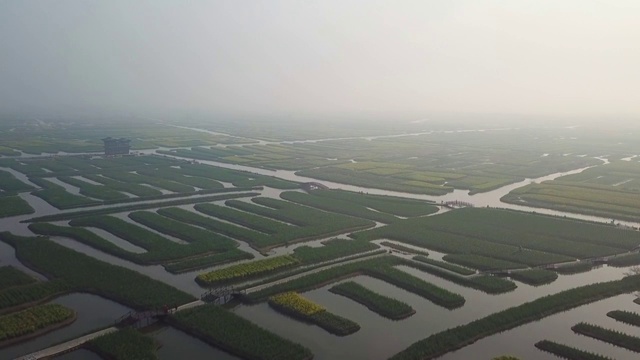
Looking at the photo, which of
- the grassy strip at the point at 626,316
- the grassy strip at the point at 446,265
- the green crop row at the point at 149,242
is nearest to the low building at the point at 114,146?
the green crop row at the point at 149,242

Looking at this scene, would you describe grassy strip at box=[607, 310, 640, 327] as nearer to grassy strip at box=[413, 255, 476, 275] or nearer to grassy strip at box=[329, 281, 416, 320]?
grassy strip at box=[413, 255, 476, 275]

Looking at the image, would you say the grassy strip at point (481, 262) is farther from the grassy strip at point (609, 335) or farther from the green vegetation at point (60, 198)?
the green vegetation at point (60, 198)

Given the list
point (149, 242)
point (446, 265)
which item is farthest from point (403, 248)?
point (149, 242)

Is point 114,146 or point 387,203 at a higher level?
→ point 114,146

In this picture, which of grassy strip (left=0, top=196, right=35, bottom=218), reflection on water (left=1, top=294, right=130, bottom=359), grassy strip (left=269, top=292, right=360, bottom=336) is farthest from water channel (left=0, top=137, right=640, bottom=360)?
grassy strip (left=0, top=196, right=35, bottom=218)

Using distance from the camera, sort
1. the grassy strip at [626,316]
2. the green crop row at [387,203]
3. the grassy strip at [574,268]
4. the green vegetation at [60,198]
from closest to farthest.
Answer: the grassy strip at [626,316] → the grassy strip at [574,268] → the green crop row at [387,203] → the green vegetation at [60,198]

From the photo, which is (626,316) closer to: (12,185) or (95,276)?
(95,276)
